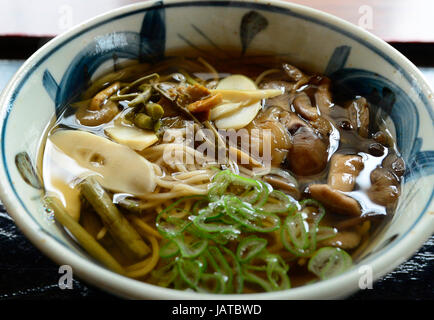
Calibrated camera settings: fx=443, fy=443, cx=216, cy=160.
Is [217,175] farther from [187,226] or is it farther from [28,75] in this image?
[28,75]

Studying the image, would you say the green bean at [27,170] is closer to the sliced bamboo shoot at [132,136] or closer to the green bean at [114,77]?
the sliced bamboo shoot at [132,136]

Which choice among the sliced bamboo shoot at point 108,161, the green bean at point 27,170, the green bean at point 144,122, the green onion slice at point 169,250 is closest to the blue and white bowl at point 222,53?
the green bean at point 27,170

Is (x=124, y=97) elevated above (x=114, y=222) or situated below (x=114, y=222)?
above

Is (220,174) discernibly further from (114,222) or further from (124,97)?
(124,97)

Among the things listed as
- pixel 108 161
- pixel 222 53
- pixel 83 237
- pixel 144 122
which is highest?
pixel 222 53

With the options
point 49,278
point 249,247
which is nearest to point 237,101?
point 249,247

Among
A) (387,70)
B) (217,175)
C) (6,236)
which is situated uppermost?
(387,70)

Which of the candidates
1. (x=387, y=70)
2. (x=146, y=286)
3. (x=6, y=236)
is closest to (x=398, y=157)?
(x=387, y=70)
